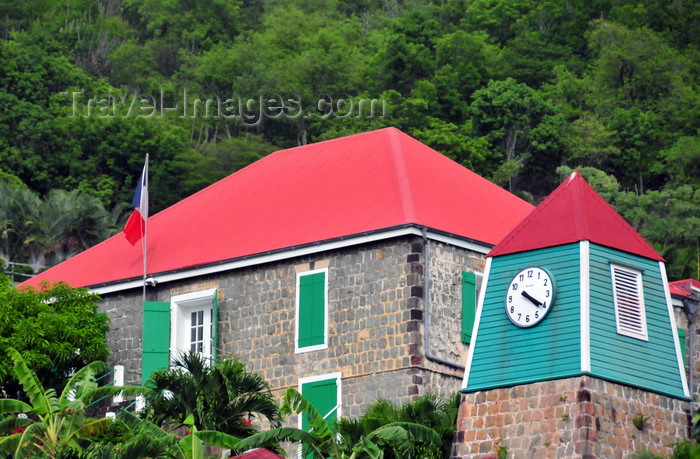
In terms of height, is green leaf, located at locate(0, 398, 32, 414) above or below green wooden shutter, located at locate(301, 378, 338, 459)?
below

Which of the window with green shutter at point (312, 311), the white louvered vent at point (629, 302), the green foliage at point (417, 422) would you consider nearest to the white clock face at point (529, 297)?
the white louvered vent at point (629, 302)

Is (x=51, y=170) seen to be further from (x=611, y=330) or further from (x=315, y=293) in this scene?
(x=611, y=330)

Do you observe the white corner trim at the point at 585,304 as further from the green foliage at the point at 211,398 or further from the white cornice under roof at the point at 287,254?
the green foliage at the point at 211,398

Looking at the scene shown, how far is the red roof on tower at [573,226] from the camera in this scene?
26453 millimetres

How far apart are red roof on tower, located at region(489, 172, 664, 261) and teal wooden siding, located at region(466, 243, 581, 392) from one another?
0.19 m

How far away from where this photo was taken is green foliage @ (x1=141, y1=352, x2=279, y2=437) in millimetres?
25594

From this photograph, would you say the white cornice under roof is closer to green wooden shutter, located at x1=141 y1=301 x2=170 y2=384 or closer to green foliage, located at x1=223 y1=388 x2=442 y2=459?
green wooden shutter, located at x1=141 y1=301 x2=170 y2=384

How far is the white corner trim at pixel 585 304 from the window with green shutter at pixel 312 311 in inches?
283

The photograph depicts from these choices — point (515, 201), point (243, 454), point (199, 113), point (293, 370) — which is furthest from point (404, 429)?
point (199, 113)

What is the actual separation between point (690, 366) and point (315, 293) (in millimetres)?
8177

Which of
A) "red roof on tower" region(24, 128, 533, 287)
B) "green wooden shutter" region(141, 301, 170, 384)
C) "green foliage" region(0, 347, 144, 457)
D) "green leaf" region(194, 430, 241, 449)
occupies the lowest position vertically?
"green leaf" region(194, 430, 241, 449)

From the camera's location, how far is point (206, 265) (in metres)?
33.1

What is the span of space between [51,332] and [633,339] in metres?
13.3

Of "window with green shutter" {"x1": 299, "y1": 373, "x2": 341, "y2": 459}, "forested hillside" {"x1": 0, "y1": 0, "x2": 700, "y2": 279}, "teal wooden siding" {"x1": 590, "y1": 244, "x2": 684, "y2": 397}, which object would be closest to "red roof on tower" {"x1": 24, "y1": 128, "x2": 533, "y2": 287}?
"window with green shutter" {"x1": 299, "y1": 373, "x2": 341, "y2": 459}
